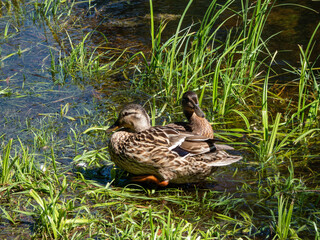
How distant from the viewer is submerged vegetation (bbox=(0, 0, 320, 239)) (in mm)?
3938

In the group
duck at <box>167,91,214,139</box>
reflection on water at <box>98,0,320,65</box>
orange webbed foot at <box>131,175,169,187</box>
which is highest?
duck at <box>167,91,214,139</box>

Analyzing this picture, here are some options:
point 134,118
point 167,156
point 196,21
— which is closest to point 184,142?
point 167,156

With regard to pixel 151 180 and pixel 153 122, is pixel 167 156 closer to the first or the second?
pixel 151 180

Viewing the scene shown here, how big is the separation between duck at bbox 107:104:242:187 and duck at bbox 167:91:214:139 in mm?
254

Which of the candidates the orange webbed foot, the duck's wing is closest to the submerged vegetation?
the orange webbed foot

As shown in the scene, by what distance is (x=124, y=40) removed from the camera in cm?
823

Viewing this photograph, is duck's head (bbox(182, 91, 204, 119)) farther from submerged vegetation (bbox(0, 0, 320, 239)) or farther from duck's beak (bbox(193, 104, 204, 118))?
submerged vegetation (bbox(0, 0, 320, 239))

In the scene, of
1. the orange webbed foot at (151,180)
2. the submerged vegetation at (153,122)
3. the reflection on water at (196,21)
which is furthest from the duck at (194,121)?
the reflection on water at (196,21)

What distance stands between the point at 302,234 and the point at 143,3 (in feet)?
22.6

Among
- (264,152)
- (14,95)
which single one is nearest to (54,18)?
(14,95)

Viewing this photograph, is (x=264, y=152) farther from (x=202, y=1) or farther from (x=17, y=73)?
(x=202, y=1)

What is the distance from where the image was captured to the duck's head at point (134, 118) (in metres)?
4.93

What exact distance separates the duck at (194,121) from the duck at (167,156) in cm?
25

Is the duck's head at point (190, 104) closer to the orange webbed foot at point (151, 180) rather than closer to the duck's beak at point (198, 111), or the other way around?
the duck's beak at point (198, 111)
